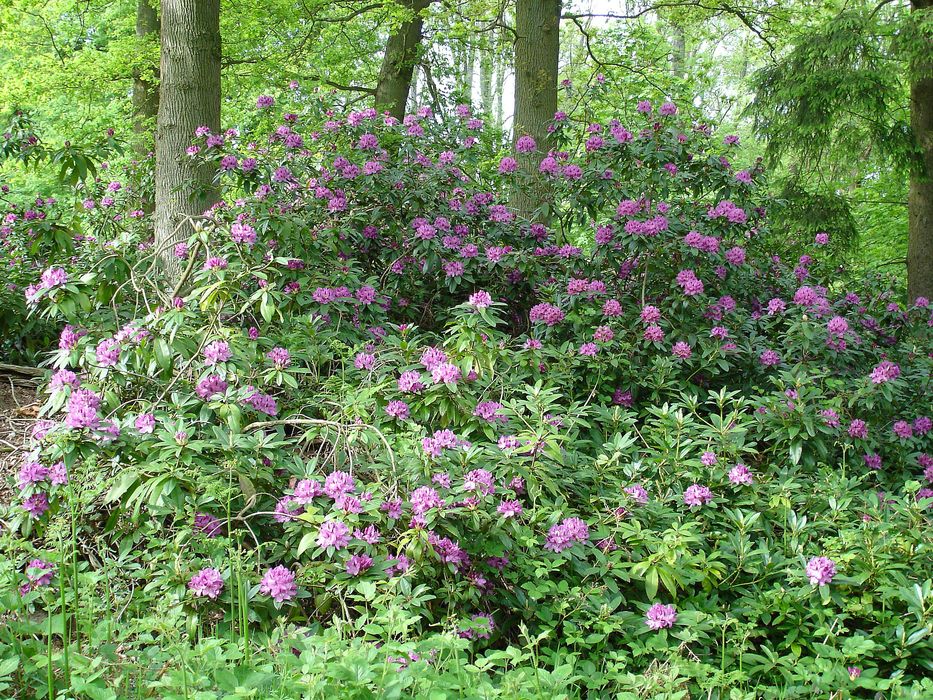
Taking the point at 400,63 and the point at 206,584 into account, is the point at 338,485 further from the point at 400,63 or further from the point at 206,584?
the point at 400,63

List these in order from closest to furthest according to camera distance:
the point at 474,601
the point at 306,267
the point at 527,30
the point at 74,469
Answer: the point at 474,601, the point at 74,469, the point at 306,267, the point at 527,30

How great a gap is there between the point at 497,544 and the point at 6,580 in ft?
5.18

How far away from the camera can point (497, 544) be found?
2.96 meters

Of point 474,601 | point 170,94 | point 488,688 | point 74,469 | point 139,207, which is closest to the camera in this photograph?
point 488,688

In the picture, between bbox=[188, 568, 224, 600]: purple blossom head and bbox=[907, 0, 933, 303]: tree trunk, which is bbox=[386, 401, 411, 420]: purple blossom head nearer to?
bbox=[188, 568, 224, 600]: purple blossom head

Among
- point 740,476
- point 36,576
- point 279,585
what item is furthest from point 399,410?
point 740,476

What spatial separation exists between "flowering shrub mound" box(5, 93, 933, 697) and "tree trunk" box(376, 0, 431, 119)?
4.08m

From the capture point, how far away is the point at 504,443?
3195 millimetres

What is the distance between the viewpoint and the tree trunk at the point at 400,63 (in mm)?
9430

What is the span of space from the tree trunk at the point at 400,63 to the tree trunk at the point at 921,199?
5.23m

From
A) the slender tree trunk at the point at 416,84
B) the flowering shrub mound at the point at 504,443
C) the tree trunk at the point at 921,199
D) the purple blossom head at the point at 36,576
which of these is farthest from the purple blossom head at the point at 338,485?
the slender tree trunk at the point at 416,84

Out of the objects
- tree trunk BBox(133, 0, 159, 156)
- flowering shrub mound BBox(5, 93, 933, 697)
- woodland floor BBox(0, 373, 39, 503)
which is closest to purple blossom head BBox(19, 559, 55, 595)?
flowering shrub mound BBox(5, 93, 933, 697)

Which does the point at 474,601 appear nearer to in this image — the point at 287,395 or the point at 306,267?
the point at 287,395

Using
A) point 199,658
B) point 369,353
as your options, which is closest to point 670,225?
point 369,353
